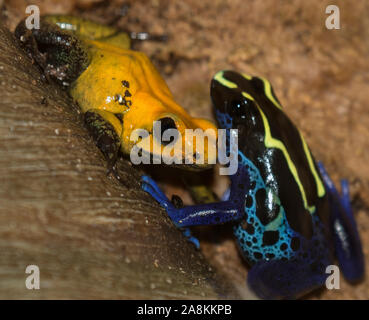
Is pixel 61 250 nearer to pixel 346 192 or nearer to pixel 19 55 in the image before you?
pixel 19 55

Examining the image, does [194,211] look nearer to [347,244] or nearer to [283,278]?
[283,278]

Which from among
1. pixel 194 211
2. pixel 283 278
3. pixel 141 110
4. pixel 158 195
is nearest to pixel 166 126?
pixel 141 110

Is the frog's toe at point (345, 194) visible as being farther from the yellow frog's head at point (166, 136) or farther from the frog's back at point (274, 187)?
the yellow frog's head at point (166, 136)

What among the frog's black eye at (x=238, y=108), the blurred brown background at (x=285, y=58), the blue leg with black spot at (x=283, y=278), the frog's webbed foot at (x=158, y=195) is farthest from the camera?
the blurred brown background at (x=285, y=58)

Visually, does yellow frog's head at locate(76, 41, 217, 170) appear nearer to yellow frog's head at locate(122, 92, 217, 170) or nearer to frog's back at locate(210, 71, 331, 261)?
yellow frog's head at locate(122, 92, 217, 170)

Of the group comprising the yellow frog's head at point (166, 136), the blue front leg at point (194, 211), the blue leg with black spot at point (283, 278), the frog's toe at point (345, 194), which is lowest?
the blue leg with black spot at point (283, 278)

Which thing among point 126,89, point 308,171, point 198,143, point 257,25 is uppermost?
point 257,25

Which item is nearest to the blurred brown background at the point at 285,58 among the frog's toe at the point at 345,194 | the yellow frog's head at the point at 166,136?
the frog's toe at the point at 345,194

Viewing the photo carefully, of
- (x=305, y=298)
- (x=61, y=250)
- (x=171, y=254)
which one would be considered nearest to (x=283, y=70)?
(x=305, y=298)
